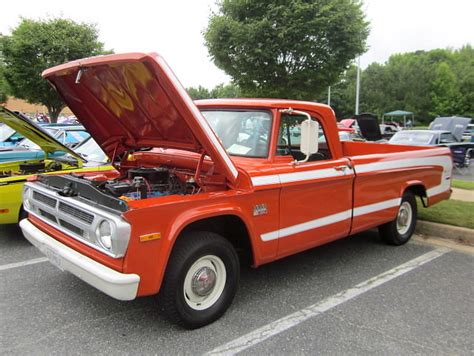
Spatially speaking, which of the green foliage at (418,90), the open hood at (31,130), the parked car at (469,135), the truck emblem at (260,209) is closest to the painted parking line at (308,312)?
the truck emblem at (260,209)

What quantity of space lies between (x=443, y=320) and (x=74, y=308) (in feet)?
10.7

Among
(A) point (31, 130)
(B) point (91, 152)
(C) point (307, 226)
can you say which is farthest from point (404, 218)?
(A) point (31, 130)

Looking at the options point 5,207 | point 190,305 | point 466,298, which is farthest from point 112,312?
point 466,298

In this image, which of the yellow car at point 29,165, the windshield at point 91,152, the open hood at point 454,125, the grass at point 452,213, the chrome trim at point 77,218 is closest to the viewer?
the chrome trim at point 77,218

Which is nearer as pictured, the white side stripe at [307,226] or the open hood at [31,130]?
the white side stripe at [307,226]

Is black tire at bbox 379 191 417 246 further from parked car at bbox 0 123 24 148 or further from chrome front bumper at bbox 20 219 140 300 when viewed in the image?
parked car at bbox 0 123 24 148

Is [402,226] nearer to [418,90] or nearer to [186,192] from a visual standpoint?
[186,192]

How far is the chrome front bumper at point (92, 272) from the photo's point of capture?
278 cm

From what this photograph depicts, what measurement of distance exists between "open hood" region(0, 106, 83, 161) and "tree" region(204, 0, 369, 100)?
27.9ft

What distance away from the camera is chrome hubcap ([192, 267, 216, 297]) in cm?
332

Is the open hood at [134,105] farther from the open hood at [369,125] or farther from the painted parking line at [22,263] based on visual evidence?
the open hood at [369,125]

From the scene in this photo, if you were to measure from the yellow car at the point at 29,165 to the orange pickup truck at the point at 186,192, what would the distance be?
1.10 meters

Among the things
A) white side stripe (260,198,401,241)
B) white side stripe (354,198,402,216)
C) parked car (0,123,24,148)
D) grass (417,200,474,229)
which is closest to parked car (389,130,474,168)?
grass (417,200,474,229)

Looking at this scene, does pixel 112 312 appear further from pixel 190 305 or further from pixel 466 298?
pixel 466 298
